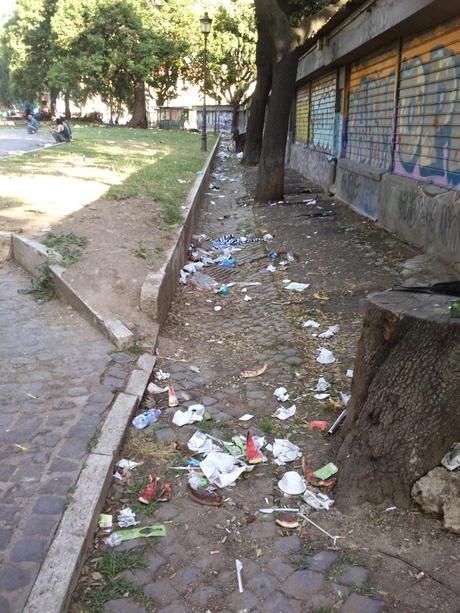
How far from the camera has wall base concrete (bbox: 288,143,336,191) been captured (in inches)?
550

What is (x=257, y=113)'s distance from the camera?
716 inches

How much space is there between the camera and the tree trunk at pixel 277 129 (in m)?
11.6

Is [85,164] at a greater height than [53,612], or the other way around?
[85,164]

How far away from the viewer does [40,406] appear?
3.84 m

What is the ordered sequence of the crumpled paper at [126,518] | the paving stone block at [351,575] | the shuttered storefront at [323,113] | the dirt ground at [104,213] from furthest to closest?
the shuttered storefront at [323,113] → the dirt ground at [104,213] → the crumpled paper at [126,518] → the paving stone block at [351,575]

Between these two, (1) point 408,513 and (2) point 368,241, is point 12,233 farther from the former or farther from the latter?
(1) point 408,513

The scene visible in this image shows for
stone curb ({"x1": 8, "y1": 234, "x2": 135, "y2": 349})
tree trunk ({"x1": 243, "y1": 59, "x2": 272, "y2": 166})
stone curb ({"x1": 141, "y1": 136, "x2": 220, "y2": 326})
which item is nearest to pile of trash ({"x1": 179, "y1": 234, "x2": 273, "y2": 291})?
stone curb ({"x1": 141, "y1": 136, "x2": 220, "y2": 326})

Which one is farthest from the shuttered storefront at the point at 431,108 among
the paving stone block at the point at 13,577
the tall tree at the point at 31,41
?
the tall tree at the point at 31,41

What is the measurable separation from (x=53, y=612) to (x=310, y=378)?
288 centimetres

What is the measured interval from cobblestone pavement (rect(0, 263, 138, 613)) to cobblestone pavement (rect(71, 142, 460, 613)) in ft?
0.93

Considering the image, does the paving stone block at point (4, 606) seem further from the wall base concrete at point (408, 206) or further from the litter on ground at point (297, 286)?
the wall base concrete at point (408, 206)

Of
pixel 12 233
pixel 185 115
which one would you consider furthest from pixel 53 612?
pixel 185 115

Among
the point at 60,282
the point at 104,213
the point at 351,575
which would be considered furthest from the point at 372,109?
the point at 351,575

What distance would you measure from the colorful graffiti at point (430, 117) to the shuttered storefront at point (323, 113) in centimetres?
520
